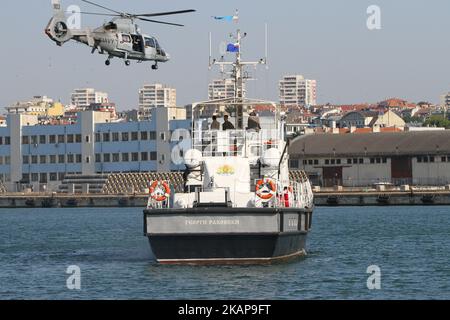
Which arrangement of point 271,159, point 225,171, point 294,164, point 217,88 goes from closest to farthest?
point 225,171
point 271,159
point 217,88
point 294,164

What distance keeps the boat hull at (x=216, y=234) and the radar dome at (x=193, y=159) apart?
4219 mm

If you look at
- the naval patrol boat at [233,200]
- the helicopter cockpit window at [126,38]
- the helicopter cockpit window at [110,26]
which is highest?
the helicopter cockpit window at [110,26]

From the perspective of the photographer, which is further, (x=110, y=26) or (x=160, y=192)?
(x=110, y=26)

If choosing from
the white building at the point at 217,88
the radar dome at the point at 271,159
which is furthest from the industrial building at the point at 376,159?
the radar dome at the point at 271,159

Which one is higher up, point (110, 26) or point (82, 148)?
→ point (110, 26)

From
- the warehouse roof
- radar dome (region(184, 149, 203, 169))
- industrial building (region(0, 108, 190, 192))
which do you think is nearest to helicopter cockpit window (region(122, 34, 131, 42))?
radar dome (region(184, 149, 203, 169))

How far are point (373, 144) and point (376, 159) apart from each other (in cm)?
291

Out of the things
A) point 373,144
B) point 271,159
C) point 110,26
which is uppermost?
point 110,26

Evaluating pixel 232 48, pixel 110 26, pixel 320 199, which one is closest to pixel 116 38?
pixel 110 26

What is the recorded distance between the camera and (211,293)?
32375 millimetres

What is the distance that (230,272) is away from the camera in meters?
36.4

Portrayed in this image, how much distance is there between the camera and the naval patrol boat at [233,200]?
37.2m

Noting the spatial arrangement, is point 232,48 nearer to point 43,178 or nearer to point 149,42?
point 149,42

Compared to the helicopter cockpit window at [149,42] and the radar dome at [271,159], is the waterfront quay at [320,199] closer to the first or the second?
the helicopter cockpit window at [149,42]
